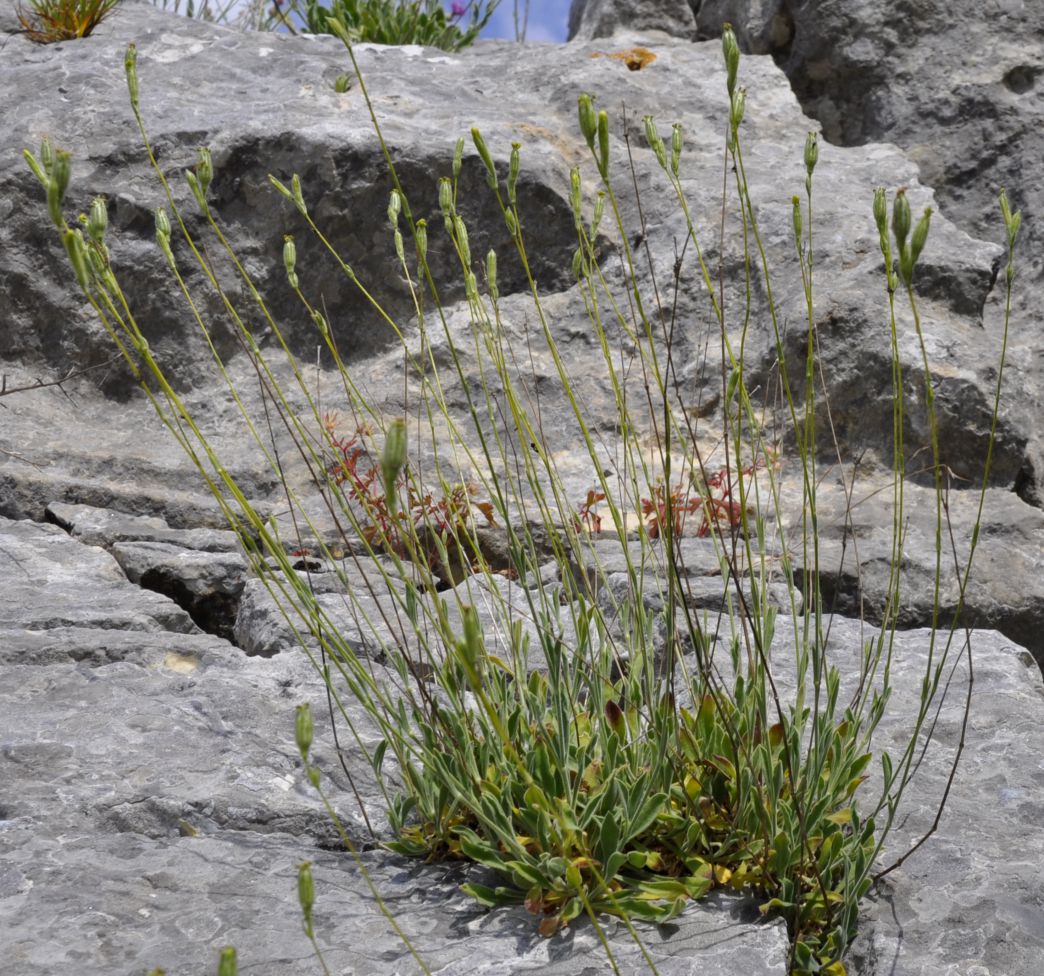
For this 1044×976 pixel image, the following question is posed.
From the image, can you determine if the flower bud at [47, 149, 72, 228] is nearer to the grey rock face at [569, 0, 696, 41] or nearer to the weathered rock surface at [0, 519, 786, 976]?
the weathered rock surface at [0, 519, 786, 976]

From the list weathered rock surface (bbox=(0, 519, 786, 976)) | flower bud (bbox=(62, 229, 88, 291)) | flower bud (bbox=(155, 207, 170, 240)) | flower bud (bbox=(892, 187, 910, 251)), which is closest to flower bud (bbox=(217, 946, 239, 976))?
weathered rock surface (bbox=(0, 519, 786, 976))

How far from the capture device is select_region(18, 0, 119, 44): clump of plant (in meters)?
4.82

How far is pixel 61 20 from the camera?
4.85 m

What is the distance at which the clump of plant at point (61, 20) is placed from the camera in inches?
190

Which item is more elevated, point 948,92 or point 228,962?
point 948,92

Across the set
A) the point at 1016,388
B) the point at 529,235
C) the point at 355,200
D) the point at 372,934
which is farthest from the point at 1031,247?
the point at 372,934

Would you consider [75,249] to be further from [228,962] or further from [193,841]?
[193,841]

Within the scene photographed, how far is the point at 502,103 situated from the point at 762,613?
3227 millimetres

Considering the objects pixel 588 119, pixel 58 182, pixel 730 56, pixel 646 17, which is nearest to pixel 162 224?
pixel 58 182

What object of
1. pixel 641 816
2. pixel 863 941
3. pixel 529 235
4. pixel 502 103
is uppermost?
pixel 502 103

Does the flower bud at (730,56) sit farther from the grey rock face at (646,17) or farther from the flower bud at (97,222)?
the grey rock face at (646,17)

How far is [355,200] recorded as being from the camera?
170 inches

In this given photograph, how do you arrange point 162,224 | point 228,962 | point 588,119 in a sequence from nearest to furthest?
point 228,962 → point 588,119 → point 162,224

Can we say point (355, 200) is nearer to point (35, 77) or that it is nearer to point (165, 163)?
point (165, 163)
